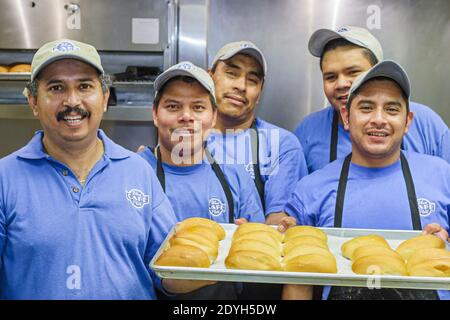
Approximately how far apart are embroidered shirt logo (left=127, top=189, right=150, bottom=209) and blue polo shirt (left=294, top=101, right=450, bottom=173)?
897 millimetres

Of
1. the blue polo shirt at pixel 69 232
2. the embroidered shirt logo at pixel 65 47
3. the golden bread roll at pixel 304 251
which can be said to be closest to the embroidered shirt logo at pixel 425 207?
the golden bread roll at pixel 304 251

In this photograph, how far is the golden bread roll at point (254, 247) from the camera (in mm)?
Answer: 1366

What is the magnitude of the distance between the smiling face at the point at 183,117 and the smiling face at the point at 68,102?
13.1 inches

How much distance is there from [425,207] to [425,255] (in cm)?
42

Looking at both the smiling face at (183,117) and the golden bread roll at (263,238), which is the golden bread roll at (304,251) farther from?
the smiling face at (183,117)

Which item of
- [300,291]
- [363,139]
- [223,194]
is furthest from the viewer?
[223,194]

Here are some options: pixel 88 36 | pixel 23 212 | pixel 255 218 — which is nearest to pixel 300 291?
pixel 255 218

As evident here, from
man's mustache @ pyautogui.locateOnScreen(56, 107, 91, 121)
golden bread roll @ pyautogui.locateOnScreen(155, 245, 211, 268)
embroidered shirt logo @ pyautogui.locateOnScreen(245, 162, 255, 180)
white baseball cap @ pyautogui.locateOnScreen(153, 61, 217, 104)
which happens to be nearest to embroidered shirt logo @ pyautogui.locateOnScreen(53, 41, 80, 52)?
man's mustache @ pyautogui.locateOnScreen(56, 107, 91, 121)

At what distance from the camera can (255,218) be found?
190 centimetres

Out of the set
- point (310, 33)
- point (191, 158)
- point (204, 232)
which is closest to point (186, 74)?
point (191, 158)

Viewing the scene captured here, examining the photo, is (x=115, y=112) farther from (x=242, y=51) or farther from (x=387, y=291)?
(x=387, y=291)

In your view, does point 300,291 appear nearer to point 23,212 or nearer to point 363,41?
point 23,212
